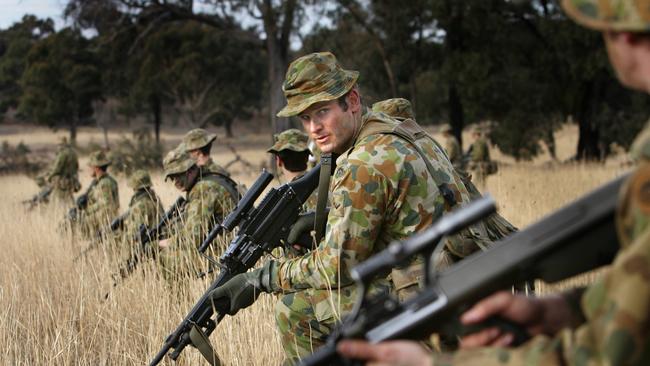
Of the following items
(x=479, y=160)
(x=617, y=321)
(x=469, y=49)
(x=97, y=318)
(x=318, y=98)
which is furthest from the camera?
(x=469, y=49)

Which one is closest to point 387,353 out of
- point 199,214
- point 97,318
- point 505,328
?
point 505,328

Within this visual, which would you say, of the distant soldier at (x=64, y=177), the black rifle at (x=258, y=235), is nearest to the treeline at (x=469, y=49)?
the distant soldier at (x=64, y=177)

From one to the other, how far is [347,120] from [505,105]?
1617cm

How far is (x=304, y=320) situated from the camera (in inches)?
134

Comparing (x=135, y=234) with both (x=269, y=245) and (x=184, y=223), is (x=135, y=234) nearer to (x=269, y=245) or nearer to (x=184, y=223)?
(x=184, y=223)

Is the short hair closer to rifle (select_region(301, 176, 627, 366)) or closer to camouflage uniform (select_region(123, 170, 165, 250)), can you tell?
camouflage uniform (select_region(123, 170, 165, 250))

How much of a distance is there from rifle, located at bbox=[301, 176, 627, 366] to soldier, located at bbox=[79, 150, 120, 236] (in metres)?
6.47

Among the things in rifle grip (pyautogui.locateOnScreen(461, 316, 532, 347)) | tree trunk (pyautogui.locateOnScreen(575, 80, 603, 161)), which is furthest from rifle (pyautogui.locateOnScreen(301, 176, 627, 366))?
tree trunk (pyautogui.locateOnScreen(575, 80, 603, 161))

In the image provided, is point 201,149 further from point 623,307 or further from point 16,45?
point 16,45

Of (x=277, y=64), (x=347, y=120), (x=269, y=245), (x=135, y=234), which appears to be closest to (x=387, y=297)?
(x=347, y=120)

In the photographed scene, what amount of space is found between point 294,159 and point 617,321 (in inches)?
170

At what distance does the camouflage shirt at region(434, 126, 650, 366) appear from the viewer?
1267mm

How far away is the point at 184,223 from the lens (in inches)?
231

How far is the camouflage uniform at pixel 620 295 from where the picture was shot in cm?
127
